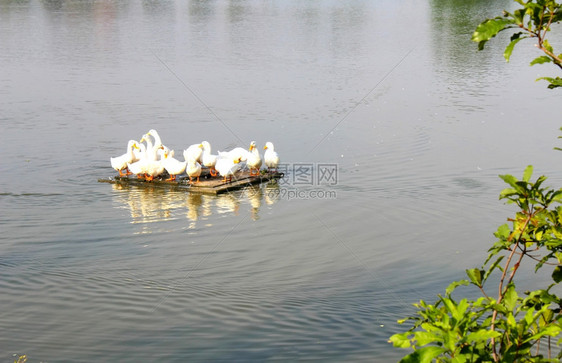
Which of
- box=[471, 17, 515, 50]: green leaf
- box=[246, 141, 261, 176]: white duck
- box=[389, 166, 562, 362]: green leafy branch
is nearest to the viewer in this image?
box=[389, 166, 562, 362]: green leafy branch

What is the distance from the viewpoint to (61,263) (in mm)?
10297

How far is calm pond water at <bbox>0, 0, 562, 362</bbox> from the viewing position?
8320 mm

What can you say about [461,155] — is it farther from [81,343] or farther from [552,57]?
[552,57]

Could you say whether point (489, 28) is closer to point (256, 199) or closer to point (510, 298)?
point (510, 298)

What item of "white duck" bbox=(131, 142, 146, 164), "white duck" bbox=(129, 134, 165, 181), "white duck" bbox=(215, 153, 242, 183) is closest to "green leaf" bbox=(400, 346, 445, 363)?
"white duck" bbox=(215, 153, 242, 183)

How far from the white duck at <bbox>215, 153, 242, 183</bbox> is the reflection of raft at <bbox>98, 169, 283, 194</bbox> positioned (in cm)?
14

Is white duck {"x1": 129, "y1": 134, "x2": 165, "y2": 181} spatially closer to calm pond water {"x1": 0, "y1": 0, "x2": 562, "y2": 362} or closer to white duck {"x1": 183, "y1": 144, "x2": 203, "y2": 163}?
calm pond water {"x1": 0, "y1": 0, "x2": 562, "y2": 362}

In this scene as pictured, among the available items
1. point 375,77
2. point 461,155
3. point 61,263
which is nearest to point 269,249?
point 61,263

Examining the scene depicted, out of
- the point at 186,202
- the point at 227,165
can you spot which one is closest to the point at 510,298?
the point at 186,202

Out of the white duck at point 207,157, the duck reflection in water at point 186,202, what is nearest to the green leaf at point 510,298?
the duck reflection in water at point 186,202

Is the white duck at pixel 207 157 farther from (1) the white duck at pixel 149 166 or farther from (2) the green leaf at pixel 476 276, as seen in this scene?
(2) the green leaf at pixel 476 276

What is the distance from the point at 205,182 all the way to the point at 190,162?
18.7 inches

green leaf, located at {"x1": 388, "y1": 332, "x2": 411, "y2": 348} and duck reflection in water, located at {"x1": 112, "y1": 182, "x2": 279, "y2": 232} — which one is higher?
green leaf, located at {"x1": 388, "y1": 332, "x2": 411, "y2": 348}

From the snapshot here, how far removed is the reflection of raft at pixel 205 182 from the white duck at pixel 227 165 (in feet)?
0.46
